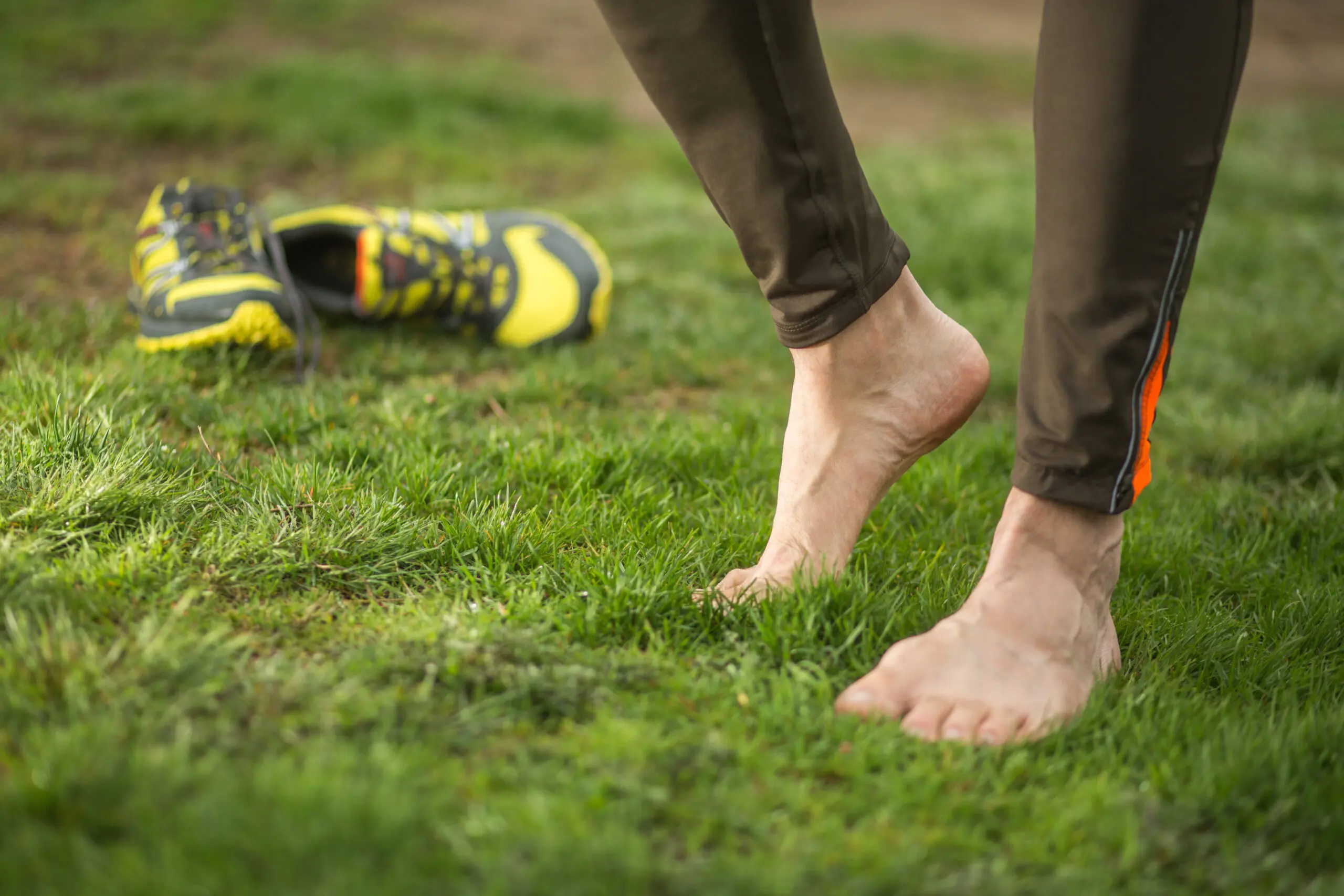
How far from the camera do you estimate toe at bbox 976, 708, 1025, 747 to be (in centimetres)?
114

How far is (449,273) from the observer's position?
253 cm

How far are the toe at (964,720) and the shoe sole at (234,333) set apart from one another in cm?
167

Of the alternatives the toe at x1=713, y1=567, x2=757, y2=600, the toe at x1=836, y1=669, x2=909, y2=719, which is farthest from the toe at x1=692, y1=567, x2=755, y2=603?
the toe at x1=836, y1=669, x2=909, y2=719

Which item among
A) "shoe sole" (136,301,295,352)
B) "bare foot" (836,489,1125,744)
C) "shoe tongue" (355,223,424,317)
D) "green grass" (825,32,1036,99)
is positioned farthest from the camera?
"green grass" (825,32,1036,99)

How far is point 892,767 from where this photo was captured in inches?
42.0

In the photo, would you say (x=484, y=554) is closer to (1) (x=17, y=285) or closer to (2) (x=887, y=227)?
(2) (x=887, y=227)

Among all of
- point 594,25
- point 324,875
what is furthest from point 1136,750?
point 594,25

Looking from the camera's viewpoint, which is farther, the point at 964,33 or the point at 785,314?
the point at 964,33

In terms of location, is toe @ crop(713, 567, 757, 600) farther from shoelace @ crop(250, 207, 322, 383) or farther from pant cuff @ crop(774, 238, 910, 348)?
shoelace @ crop(250, 207, 322, 383)

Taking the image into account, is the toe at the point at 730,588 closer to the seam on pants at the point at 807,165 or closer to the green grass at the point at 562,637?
the green grass at the point at 562,637

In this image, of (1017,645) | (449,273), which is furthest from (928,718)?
(449,273)

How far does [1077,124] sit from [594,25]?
7.70 m

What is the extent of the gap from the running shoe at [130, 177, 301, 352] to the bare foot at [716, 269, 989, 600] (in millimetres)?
1293

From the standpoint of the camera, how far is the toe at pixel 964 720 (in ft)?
3.75
